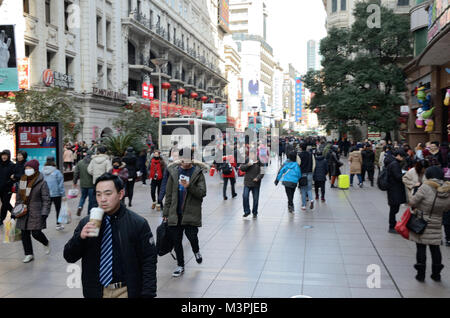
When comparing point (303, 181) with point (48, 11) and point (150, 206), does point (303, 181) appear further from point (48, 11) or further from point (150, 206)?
point (48, 11)

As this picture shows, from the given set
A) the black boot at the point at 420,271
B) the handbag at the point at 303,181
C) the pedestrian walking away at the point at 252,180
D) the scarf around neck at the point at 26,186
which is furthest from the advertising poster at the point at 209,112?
the black boot at the point at 420,271

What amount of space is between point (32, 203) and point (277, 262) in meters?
4.05

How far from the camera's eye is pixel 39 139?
13.2 m

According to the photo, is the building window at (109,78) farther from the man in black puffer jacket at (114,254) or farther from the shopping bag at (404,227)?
the man in black puffer jacket at (114,254)

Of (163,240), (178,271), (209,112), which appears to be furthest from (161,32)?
(178,271)

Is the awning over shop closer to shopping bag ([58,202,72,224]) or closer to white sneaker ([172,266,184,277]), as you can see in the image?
white sneaker ([172,266,184,277])

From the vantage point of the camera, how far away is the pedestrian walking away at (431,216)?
19.8ft

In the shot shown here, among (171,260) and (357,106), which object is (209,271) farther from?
(357,106)

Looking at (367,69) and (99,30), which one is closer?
(367,69)

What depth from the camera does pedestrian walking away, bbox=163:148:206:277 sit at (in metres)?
6.51

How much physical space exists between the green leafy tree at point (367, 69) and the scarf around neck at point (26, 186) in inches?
1022

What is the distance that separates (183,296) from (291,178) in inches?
256

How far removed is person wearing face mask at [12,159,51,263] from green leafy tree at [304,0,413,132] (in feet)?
85.2
